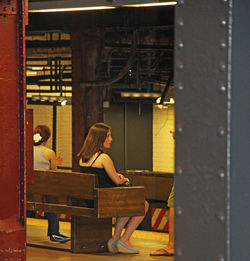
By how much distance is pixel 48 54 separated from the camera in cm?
1579

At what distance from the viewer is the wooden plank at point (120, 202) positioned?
314 inches

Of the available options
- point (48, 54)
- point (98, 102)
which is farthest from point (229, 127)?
point (48, 54)

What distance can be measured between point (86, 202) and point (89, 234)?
0.44 m

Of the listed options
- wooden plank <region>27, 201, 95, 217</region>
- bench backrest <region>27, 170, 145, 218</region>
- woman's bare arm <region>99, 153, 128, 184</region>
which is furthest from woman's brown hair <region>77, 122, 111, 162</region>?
wooden plank <region>27, 201, 95, 217</region>

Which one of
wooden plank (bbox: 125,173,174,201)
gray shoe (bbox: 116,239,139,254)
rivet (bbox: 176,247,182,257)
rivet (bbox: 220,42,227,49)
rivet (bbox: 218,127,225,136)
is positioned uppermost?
rivet (bbox: 220,42,227,49)

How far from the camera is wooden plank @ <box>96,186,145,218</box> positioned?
798 centimetres

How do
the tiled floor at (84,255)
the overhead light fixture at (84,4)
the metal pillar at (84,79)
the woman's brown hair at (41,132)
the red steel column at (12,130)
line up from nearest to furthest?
the red steel column at (12,130) → the overhead light fixture at (84,4) → the tiled floor at (84,255) → the woman's brown hair at (41,132) → the metal pillar at (84,79)

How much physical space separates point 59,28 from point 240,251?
308 inches

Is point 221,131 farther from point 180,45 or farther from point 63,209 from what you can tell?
point 63,209

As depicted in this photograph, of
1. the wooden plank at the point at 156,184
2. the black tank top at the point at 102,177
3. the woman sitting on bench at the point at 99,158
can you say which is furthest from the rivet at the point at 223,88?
the wooden plank at the point at 156,184

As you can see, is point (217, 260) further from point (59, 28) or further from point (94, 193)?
point (59, 28)

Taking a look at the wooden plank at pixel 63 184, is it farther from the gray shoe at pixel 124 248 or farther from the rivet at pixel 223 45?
the rivet at pixel 223 45

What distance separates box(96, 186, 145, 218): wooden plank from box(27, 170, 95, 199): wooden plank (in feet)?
0.46

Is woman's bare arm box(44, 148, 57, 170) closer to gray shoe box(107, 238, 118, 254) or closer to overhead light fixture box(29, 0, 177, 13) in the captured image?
gray shoe box(107, 238, 118, 254)
